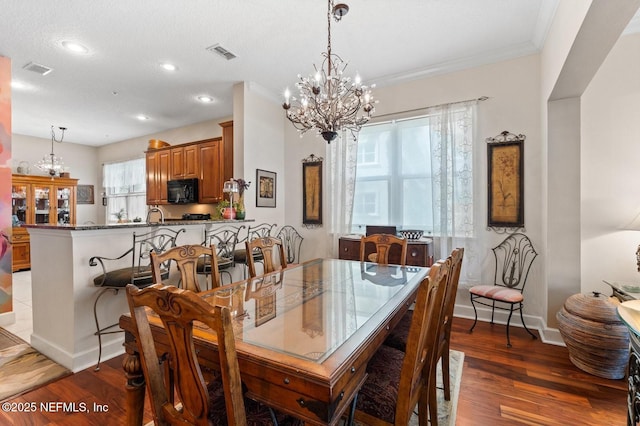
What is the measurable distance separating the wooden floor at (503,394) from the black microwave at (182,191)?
3145mm

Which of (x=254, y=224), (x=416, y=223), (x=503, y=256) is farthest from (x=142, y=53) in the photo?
(x=503, y=256)

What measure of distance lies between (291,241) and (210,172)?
1.82 meters

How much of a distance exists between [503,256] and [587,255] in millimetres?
709

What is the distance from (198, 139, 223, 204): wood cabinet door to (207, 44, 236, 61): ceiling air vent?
1.73 metres

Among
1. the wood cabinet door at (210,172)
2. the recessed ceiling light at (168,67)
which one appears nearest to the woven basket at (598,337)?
the wood cabinet door at (210,172)

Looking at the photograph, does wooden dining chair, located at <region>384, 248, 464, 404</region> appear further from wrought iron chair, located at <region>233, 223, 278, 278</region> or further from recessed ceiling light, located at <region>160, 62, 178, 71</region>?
recessed ceiling light, located at <region>160, 62, 178, 71</region>

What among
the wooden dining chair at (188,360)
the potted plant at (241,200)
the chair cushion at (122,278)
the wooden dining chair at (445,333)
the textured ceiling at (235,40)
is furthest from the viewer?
the potted plant at (241,200)

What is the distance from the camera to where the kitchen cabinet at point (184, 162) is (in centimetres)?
523

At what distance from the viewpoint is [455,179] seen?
3516mm

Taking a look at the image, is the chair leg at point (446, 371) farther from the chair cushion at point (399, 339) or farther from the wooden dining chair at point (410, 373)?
the wooden dining chair at point (410, 373)

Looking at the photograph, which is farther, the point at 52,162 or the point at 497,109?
the point at 52,162

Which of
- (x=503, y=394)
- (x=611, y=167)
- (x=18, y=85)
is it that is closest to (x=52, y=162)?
(x=18, y=85)

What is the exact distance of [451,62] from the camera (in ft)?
11.5

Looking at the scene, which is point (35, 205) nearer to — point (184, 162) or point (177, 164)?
point (177, 164)
